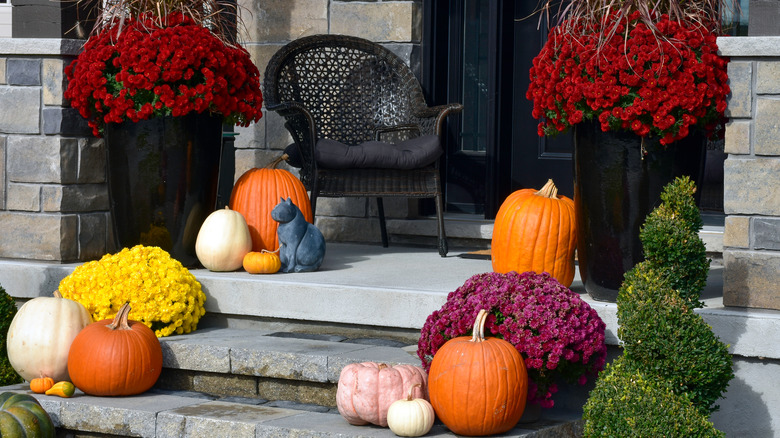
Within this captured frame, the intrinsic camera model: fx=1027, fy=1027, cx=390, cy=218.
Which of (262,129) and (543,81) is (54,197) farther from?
(543,81)

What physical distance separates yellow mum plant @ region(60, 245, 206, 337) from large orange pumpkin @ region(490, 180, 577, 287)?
1248 millimetres

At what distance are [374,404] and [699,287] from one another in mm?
1046

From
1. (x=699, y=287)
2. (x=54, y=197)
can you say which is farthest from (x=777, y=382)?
(x=54, y=197)

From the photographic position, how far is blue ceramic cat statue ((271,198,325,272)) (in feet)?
14.5

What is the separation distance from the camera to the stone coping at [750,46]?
3.24 m

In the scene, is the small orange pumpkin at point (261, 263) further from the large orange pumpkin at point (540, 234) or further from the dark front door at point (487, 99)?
the dark front door at point (487, 99)

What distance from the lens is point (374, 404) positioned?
3.13 metres

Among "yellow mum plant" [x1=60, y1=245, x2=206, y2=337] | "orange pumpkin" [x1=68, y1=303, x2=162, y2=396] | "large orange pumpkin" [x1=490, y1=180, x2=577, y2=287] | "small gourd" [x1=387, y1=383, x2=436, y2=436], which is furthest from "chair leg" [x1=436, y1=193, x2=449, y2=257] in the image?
"small gourd" [x1=387, y1=383, x2=436, y2=436]

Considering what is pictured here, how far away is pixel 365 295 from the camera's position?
3.89 meters

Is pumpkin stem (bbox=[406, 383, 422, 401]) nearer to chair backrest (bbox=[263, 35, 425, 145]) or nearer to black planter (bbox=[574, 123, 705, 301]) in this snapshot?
black planter (bbox=[574, 123, 705, 301])

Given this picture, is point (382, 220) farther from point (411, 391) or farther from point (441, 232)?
point (411, 391)

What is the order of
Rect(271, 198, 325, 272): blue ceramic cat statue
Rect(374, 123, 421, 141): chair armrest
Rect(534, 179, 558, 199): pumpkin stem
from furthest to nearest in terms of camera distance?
Rect(374, 123, 421, 141): chair armrest < Rect(271, 198, 325, 272): blue ceramic cat statue < Rect(534, 179, 558, 199): pumpkin stem

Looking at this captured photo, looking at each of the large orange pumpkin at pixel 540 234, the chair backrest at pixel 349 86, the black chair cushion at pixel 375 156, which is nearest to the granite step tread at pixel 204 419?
the large orange pumpkin at pixel 540 234

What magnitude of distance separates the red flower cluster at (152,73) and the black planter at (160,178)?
73mm
